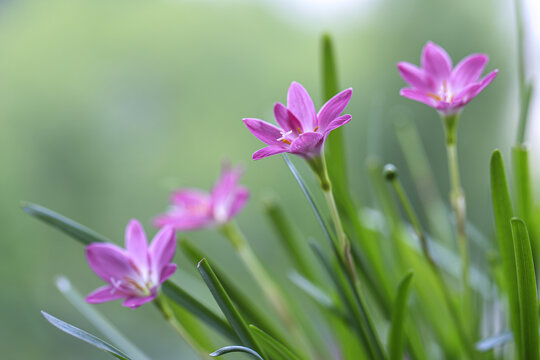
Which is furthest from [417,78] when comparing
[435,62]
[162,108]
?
[162,108]

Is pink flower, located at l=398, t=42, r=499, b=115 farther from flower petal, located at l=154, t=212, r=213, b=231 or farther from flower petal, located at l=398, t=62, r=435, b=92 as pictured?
flower petal, located at l=154, t=212, r=213, b=231

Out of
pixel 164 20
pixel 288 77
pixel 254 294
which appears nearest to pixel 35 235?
pixel 254 294

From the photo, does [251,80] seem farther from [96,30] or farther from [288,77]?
[96,30]

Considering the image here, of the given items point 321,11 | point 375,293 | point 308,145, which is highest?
point 321,11

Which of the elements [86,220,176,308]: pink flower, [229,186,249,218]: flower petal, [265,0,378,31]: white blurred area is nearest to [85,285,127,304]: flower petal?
[86,220,176,308]: pink flower

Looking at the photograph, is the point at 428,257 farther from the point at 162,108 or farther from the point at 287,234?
the point at 162,108

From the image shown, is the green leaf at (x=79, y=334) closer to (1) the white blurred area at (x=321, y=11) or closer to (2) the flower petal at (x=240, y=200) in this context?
(2) the flower petal at (x=240, y=200)

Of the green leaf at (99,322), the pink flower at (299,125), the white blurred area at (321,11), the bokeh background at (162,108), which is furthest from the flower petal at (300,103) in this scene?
the white blurred area at (321,11)
